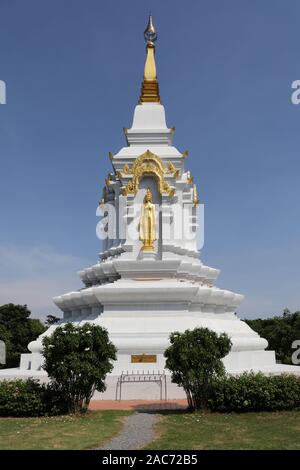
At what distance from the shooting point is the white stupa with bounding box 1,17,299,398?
811 inches

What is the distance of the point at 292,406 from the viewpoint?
15.2 m

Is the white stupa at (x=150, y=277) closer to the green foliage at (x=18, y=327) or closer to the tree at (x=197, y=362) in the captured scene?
the tree at (x=197, y=362)

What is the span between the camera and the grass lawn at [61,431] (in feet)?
34.6

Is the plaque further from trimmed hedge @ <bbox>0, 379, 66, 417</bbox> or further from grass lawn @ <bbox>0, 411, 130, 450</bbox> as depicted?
trimmed hedge @ <bbox>0, 379, 66, 417</bbox>

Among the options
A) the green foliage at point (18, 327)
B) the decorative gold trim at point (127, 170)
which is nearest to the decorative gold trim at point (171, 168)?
the decorative gold trim at point (127, 170)

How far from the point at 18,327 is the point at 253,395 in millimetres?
32671

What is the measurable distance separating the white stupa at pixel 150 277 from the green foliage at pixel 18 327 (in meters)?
13.9

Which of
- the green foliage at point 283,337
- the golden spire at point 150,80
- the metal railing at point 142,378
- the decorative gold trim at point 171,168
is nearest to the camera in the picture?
the metal railing at point 142,378

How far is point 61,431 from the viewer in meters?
12.0

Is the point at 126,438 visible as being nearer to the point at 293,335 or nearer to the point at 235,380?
the point at 235,380

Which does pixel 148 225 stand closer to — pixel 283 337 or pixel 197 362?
pixel 197 362
